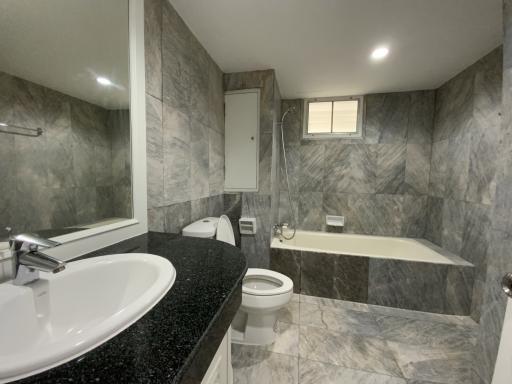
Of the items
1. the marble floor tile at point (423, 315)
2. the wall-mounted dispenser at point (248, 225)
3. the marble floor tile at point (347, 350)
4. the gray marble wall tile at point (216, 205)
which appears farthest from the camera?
the wall-mounted dispenser at point (248, 225)

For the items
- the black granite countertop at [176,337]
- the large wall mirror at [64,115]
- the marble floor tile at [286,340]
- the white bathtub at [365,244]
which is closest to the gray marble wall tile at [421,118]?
the white bathtub at [365,244]

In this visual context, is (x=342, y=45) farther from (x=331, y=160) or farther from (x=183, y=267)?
(x=183, y=267)

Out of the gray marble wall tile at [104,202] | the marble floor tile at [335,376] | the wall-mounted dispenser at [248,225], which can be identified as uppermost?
the gray marble wall tile at [104,202]

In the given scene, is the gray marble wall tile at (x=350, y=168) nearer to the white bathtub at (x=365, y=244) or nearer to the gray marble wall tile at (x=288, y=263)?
the white bathtub at (x=365, y=244)

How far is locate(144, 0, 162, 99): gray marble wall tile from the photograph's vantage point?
113 centimetres

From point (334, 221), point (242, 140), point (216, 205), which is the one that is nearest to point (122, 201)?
point (216, 205)

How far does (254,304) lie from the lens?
1454 mm

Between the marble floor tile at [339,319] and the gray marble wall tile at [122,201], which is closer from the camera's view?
the gray marble wall tile at [122,201]

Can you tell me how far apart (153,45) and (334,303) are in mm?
2485

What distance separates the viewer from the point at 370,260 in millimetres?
2025

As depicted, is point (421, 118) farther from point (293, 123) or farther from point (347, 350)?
point (347, 350)

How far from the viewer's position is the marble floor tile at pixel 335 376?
126cm

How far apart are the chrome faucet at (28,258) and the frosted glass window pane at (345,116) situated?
295cm

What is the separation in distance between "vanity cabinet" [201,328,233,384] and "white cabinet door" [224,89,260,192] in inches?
61.0
